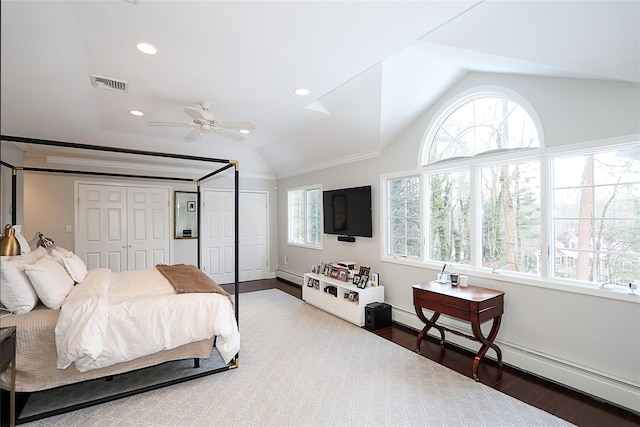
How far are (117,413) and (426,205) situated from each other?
11.9ft

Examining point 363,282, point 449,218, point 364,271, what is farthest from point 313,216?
point 449,218

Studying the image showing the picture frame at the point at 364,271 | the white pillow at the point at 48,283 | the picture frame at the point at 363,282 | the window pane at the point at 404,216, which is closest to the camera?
the white pillow at the point at 48,283

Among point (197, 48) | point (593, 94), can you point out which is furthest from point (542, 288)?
point (197, 48)

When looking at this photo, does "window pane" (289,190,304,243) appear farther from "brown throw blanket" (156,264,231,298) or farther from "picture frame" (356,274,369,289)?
"brown throw blanket" (156,264,231,298)

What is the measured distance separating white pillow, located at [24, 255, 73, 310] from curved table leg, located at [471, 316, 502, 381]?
346cm

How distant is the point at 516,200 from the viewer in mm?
3291

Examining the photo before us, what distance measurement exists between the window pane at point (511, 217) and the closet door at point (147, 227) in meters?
5.28

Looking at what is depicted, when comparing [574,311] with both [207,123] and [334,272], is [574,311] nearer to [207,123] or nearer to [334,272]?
[334,272]

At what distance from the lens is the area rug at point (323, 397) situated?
8.11 ft

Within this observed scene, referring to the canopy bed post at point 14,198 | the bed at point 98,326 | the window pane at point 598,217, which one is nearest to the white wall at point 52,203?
the canopy bed post at point 14,198

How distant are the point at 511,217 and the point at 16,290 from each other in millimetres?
4233

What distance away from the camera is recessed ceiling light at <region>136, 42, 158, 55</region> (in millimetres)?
2635

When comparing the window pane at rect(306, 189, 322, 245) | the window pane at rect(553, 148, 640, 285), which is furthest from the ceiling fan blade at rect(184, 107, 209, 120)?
the window pane at rect(553, 148, 640, 285)

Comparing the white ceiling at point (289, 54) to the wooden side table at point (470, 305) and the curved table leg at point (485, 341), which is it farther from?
the curved table leg at point (485, 341)
